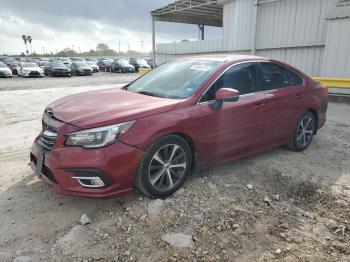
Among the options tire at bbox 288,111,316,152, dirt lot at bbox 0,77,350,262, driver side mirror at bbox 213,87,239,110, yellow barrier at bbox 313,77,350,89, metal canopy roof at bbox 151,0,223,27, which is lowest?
dirt lot at bbox 0,77,350,262

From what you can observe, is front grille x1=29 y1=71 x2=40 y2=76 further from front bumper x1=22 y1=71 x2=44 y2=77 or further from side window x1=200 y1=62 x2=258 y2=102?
side window x1=200 y1=62 x2=258 y2=102

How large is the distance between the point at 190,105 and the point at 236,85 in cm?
89

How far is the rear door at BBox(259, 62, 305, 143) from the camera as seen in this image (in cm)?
461

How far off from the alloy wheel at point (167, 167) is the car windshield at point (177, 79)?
0.66m

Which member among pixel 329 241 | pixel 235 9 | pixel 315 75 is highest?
pixel 235 9

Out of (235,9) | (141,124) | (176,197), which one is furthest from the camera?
(235,9)

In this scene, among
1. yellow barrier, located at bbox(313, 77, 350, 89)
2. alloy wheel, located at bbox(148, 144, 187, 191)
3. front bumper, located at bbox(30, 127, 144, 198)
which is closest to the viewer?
front bumper, located at bbox(30, 127, 144, 198)

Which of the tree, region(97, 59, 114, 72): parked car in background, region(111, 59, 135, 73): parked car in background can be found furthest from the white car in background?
the tree

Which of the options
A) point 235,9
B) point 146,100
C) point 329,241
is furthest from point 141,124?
point 235,9

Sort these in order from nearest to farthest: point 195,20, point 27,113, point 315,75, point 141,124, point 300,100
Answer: point 141,124 < point 300,100 < point 27,113 < point 315,75 < point 195,20

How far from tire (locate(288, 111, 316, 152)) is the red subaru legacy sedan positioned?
0.04 metres

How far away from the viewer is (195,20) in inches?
926

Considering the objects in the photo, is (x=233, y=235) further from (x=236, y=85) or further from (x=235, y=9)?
(x=235, y=9)

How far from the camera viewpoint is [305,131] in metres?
5.38
